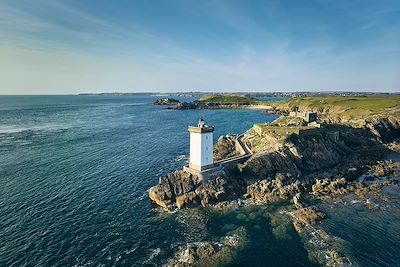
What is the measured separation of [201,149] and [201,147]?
271 millimetres

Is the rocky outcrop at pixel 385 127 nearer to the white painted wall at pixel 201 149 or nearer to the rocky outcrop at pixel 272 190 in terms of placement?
the rocky outcrop at pixel 272 190

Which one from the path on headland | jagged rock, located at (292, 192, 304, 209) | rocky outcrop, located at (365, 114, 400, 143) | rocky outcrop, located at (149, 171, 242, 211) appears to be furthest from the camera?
rocky outcrop, located at (365, 114, 400, 143)

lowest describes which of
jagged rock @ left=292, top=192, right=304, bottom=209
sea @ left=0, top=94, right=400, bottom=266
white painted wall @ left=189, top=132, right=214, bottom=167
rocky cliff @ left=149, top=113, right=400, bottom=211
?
sea @ left=0, top=94, right=400, bottom=266

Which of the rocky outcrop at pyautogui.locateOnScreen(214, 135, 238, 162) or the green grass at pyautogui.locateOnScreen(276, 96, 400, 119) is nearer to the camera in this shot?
the rocky outcrop at pyautogui.locateOnScreen(214, 135, 238, 162)

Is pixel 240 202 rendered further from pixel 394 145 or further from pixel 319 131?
pixel 394 145

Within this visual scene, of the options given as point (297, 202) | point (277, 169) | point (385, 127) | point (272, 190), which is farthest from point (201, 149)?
point (385, 127)

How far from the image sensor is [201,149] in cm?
4131

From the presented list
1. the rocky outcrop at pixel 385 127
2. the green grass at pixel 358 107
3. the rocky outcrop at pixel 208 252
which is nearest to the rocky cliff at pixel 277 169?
the rocky outcrop at pixel 385 127

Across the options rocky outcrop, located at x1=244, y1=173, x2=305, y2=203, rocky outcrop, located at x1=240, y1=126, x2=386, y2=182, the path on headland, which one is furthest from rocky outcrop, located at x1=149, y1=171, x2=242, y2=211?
rocky outcrop, located at x1=240, y1=126, x2=386, y2=182

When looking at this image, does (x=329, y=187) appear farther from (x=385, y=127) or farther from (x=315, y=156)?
(x=385, y=127)

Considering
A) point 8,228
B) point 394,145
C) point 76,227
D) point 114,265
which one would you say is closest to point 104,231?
point 76,227

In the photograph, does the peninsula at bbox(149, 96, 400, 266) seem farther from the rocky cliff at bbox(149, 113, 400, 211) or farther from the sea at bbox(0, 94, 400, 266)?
the sea at bbox(0, 94, 400, 266)

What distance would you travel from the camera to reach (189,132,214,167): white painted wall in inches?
1625

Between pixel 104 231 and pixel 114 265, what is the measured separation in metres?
6.35
